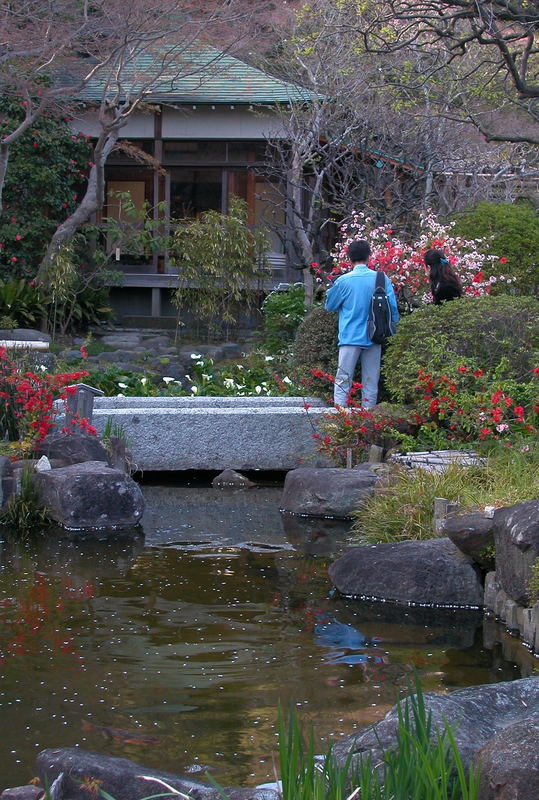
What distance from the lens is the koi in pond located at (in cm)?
439

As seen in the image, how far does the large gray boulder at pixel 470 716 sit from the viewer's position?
11.0 feet

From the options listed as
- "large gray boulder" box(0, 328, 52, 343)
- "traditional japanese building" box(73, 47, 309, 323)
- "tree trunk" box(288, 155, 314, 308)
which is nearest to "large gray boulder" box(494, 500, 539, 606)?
"tree trunk" box(288, 155, 314, 308)

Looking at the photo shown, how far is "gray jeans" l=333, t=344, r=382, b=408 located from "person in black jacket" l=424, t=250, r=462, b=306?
83 cm

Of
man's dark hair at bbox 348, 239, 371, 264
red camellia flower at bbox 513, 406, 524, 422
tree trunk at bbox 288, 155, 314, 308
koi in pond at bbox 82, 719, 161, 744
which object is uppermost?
tree trunk at bbox 288, 155, 314, 308

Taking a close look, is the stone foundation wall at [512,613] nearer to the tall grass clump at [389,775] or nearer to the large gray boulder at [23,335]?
the tall grass clump at [389,775]

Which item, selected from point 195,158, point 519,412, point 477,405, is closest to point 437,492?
point 519,412

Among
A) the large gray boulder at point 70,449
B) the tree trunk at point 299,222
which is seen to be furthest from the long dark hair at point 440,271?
the tree trunk at point 299,222

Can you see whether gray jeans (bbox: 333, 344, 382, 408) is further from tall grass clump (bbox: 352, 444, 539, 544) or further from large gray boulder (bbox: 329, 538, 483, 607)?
large gray boulder (bbox: 329, 538, 483, 607)

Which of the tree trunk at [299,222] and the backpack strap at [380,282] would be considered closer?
the backpack strap at [380,282]

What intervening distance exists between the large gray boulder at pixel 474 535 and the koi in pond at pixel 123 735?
2691mm

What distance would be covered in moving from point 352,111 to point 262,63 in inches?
162

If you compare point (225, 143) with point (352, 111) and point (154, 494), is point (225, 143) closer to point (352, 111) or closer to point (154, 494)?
point (352, 111)

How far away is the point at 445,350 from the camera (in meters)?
9.53

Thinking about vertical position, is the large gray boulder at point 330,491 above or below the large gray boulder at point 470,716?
below
